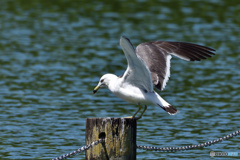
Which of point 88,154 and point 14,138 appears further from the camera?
point 14,138

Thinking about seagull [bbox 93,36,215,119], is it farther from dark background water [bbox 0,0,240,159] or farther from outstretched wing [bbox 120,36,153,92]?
dark background water [bbox 0,0,240,159]

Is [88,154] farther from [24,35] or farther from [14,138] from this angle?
[24,35]

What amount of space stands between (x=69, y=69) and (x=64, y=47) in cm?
381

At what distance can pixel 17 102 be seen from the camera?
14.7 meters

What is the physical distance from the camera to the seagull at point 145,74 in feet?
28.0

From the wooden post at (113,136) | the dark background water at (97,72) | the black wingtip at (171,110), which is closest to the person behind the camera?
the wooden post at (113,136)

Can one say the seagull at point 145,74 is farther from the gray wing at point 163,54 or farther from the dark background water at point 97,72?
the dark background water at point 97,72

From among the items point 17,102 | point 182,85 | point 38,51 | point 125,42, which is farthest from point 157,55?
point 38,51

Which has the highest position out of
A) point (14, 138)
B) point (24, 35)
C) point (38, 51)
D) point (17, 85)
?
point (24, 35)

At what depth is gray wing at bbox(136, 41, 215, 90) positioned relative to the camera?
9609mm

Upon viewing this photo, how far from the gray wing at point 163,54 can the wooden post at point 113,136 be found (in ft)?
5.59

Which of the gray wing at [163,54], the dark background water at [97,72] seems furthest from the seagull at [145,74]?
the dark background water at [97,72]

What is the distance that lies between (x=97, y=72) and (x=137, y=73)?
30.2ft

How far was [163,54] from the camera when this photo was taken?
1000 centimetres
